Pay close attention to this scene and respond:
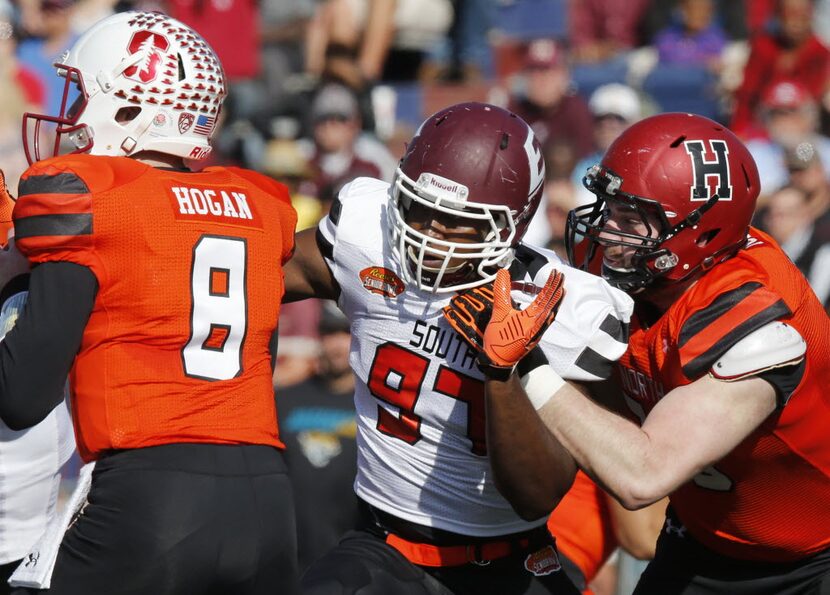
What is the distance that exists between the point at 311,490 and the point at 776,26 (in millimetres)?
4765

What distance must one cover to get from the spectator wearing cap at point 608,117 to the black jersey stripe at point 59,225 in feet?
16.5

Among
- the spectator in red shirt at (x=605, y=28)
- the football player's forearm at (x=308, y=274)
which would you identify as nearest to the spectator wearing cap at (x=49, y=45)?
the spectator in red shirt at (x=605, y=28)

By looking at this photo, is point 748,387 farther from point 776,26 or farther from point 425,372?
point 776,26

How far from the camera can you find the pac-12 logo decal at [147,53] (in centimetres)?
308

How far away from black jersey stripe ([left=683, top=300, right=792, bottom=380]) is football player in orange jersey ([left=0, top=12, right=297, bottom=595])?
111 centimetres

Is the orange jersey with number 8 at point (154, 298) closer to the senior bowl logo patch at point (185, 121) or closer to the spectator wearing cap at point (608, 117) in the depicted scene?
the senior bowl logo patch at point (185, 121)

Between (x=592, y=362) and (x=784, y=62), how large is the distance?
5.47 meters

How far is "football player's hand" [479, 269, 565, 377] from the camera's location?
287 cm

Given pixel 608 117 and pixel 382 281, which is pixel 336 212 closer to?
pixel 382 281

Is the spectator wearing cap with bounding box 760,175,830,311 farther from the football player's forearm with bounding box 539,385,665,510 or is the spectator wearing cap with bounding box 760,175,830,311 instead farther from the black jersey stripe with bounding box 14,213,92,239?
the black jersey stripe with bounding box 14,213,92,239

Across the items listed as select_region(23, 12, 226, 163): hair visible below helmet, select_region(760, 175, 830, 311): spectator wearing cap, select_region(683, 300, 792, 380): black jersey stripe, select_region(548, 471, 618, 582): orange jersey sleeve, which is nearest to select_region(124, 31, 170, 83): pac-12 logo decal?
select_region(23, 12, 226, 163): hair visible below helmet

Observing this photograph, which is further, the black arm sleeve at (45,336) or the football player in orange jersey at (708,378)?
the football player in orange jersey at (708,378)

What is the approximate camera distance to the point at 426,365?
3264mm

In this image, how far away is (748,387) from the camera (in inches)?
119
